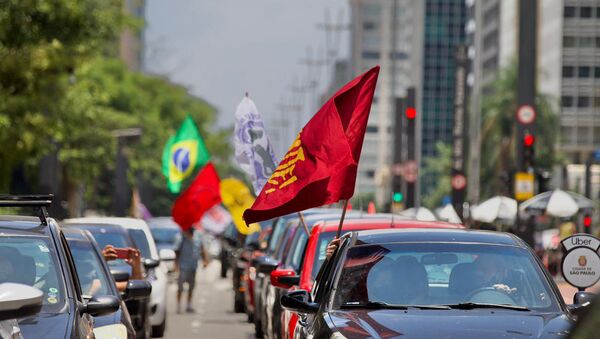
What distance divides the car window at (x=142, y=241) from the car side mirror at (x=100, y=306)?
11669mm

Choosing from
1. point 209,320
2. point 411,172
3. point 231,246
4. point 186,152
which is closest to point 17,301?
point 209,320

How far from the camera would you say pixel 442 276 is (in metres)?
9.49

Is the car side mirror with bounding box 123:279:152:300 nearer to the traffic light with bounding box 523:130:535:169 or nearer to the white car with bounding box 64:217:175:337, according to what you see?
the white car with bounding box 64:217:175:337

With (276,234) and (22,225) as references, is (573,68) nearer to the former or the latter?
(276,234)

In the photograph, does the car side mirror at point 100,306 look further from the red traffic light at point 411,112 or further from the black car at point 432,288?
the red traffic light at point 411,112

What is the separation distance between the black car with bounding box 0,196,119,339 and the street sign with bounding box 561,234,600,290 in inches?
247

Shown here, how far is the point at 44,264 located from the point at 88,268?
4539 mm

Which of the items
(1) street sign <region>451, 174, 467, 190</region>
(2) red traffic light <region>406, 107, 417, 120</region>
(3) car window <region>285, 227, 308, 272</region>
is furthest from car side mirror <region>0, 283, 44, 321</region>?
(2) red traffic light <region>406, 107, 417, 120</region>

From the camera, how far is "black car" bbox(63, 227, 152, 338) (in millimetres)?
10695

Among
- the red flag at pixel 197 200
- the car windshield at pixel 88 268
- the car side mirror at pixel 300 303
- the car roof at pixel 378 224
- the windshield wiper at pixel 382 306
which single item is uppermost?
the car roof at pixel 378 224

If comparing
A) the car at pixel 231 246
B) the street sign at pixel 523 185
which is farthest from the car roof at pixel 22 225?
the street sign at pixel 523 185

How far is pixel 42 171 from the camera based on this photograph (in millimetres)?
47344

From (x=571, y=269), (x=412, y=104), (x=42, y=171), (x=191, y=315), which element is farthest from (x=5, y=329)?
(x=412, y=104)

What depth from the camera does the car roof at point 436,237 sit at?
9.67 meters
